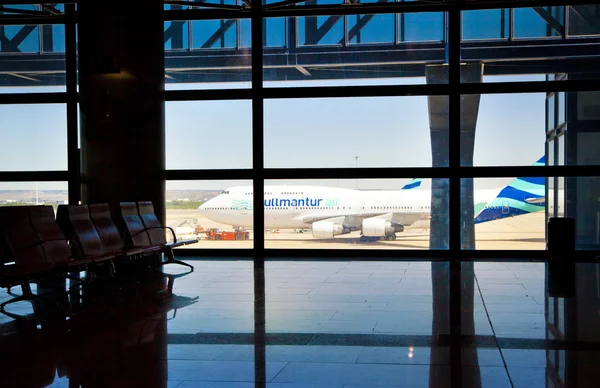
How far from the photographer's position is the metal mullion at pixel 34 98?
10.7 m

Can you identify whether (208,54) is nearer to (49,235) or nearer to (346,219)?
(346,219)

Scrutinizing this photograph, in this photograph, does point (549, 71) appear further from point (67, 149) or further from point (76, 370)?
point (76, 370)

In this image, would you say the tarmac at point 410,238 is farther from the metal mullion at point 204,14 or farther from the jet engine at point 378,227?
the metal mullion at point 204,14

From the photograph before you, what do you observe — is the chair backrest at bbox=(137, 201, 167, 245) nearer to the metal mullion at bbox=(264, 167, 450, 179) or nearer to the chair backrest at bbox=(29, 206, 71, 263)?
the chair backrest at bbox=(29, 206, 71, 263)

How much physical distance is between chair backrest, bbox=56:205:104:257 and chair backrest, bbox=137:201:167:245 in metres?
1.13

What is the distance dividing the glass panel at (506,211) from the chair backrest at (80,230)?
18.8ft

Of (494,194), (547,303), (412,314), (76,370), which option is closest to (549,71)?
(494,194)

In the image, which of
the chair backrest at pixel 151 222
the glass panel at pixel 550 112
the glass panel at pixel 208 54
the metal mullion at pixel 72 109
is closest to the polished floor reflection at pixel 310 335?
the chair backrest at pixel 151 222

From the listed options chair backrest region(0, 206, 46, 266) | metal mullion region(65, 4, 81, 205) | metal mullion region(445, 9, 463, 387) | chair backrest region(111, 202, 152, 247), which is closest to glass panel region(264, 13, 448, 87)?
metal mullion region(445, 9, 463, 387)

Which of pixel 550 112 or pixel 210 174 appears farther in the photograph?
pixel 210 174

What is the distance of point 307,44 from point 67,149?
4262 millimetres

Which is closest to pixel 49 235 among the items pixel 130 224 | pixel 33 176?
pixel 130 224

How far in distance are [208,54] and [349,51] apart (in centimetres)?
230

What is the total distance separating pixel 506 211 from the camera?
33.7 ft
